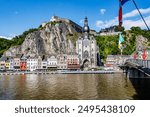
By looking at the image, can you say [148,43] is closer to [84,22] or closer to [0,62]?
[84,22]

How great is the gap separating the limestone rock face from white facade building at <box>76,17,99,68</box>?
12009 mm

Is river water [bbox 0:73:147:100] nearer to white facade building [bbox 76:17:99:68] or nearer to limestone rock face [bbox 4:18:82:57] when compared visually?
white facade building [bbox 76:17:99:68]

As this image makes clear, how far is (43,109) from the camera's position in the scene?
1733cm

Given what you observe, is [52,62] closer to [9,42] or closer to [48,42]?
[48,42]

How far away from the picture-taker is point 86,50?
157 meters

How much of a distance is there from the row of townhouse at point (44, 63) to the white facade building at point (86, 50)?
17.5ft

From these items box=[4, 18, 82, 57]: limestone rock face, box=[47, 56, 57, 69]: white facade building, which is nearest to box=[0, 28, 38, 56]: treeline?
box=[4, 18, 82, 57]: limestone rock face

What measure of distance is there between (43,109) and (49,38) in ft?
511

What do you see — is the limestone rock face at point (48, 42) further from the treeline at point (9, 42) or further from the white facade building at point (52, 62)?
the white facade building at point (52, 62)

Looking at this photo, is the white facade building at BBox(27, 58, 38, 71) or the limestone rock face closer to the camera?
the white facade building at BBox(27, 58, 38, 71)

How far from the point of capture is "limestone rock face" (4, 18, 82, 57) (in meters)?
167

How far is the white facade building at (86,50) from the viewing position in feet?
504

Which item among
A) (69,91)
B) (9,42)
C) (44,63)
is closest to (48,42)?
(44,63)

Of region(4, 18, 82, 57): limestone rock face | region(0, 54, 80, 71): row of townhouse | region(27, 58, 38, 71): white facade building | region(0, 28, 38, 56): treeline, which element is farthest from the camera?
region(0, 28, 38, 56): treeline
